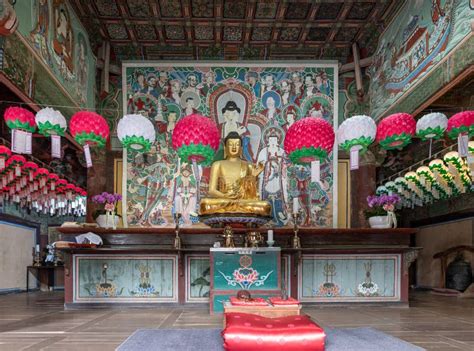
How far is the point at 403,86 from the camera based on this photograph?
5.99 metres

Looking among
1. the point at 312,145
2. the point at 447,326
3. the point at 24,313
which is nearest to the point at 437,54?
the point at 312,145

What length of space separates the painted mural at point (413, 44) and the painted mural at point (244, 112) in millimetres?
718

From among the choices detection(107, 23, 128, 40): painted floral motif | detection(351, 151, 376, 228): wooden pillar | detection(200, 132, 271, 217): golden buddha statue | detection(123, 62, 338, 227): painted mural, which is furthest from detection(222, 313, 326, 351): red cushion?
A: detection(107, 23, 128, 40): painted floral motif

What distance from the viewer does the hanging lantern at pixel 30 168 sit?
238 inches

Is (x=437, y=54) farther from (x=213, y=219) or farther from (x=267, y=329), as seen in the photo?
(x=267, y=329)

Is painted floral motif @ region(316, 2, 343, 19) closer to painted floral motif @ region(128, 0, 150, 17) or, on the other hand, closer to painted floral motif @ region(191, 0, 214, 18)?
painted floral motif @ region(191, 0, 214, 18)

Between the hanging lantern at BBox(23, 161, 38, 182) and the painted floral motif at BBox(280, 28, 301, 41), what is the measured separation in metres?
4.09

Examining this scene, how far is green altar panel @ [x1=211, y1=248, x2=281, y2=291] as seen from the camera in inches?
179

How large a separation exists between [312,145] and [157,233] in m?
2.00

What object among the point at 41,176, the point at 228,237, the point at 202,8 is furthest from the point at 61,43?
the point at 228,237

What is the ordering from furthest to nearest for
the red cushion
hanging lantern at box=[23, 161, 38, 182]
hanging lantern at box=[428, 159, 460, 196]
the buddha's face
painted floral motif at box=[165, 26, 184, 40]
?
painted floral motif at box=[165, 26, 184, 40] < the buddha's face < hanging lantern at box=[23, 161, 38, 182] < hanging lantern at box=[428, 159, 460, 196] < the red cushion

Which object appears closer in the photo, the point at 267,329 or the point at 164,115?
the point at 267,329

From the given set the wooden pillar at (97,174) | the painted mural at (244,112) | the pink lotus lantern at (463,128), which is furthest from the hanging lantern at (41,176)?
the pink lotus lantern at (463,128)

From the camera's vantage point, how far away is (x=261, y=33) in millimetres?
7023
